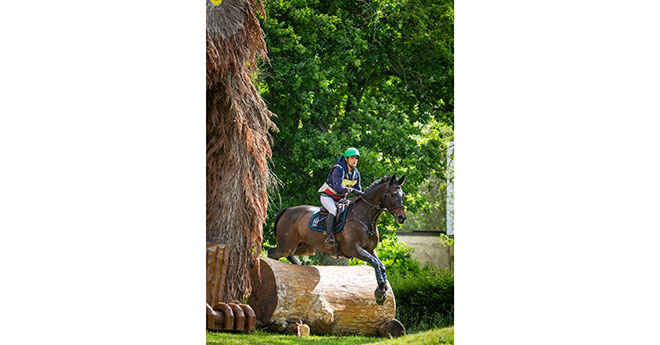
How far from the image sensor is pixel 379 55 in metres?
7.59

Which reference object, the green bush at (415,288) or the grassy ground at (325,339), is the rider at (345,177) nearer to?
the green bush at (415,288)

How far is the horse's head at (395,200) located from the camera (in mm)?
7035

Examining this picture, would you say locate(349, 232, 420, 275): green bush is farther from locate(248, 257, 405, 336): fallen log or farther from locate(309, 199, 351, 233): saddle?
locate(309, 199, 351, 233): saddle

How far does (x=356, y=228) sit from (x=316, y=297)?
92 centimetres

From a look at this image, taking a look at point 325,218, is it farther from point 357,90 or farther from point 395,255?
point 357,90

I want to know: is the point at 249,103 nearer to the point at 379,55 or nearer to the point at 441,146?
the point at 379,55

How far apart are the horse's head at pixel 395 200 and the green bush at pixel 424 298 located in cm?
61

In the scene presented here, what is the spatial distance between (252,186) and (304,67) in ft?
5.16

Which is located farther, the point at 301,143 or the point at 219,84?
the point at 301,143

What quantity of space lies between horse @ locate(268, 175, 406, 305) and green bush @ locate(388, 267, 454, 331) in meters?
0.19

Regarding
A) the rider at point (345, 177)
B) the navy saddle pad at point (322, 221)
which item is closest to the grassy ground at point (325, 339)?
the navy saddle pad at point (322, 221)

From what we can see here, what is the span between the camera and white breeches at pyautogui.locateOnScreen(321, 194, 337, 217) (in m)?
7.45

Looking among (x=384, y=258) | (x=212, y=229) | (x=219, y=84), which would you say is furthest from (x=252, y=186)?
(x=384, y=258)

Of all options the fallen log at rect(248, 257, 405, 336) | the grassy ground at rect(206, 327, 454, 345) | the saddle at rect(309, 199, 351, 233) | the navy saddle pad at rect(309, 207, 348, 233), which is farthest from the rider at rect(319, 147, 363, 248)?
the grassy ground at rect(206, 327, 454, 345)
